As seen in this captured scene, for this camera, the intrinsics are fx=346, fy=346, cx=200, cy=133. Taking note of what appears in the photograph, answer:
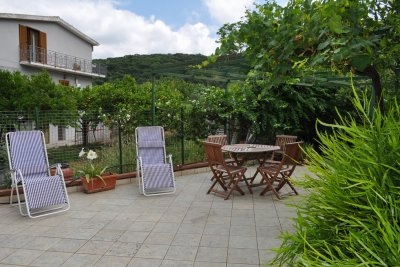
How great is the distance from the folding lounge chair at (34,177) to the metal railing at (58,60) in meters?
16.8

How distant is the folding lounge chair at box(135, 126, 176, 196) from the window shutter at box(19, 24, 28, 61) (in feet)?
53.9

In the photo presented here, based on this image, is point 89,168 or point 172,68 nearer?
point 89,168

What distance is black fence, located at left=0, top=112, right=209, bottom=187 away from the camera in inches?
231

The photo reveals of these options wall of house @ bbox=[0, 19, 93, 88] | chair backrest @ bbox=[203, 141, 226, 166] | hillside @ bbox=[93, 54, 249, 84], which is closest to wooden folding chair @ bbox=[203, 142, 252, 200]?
chair backrest @ bbox=[203, 141, 226, 166]

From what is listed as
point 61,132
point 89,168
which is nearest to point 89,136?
point 61,132

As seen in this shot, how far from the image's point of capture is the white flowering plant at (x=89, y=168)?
6184 mm

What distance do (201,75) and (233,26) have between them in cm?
585

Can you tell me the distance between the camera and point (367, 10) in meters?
2.49

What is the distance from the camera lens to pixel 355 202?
1.64 meters

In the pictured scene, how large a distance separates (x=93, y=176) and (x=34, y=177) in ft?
3.92

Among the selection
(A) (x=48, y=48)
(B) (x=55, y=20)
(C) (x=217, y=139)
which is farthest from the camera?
(A) (x=48, y=48)

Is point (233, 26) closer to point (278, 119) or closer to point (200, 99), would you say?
point (200, 99)

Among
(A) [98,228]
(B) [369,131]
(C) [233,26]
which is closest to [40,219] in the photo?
(A) [98,228]

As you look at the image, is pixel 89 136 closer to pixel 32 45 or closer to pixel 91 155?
pixel 91 155
